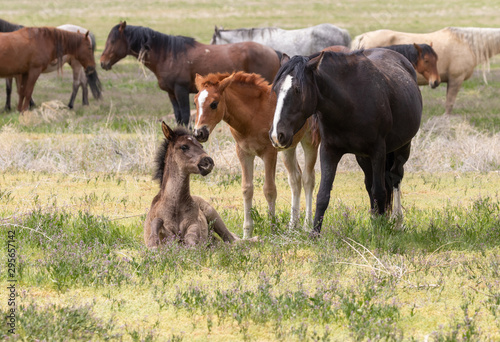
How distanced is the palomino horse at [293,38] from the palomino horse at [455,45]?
86.7 inches

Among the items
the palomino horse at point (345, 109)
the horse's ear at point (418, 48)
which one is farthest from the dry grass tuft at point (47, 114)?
the palomino horse at point (345, 109)

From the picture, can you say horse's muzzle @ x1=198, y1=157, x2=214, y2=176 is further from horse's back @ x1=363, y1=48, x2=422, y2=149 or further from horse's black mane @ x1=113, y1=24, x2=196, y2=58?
horse's black mane @ x1=113, y1=24, x2=196, y2=58

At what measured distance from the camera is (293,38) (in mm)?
22484

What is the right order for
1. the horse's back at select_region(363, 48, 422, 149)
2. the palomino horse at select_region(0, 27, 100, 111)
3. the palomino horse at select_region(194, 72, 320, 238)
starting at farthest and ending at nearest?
the palomino horse at select_region(0, 27, 100, 111) → the horse's back at select_region(363, 48, 422, 149) → the palomino horse at select_region(194, 72, 320, 238)

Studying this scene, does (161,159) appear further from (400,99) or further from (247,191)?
(400,99)

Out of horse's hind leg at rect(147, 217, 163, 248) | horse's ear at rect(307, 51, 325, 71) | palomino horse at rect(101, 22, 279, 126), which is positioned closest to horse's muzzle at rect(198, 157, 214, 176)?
horse's hind leg at rect(147, 217, 163, 248)

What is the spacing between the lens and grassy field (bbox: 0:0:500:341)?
5332 millimetres

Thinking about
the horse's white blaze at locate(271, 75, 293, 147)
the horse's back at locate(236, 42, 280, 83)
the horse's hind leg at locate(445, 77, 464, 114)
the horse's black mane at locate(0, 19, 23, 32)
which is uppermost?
the horse's white blaze at locate(271, 75, 293, 147)

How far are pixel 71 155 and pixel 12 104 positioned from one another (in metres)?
8.95

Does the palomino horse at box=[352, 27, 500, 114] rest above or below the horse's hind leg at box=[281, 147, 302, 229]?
below

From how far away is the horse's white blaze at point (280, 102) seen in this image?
6617 mm

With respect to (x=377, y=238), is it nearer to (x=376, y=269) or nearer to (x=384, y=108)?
(x=376, y=269)

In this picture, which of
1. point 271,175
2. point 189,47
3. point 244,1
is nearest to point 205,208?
point 271,175

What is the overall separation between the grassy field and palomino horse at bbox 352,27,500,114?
624 cm
